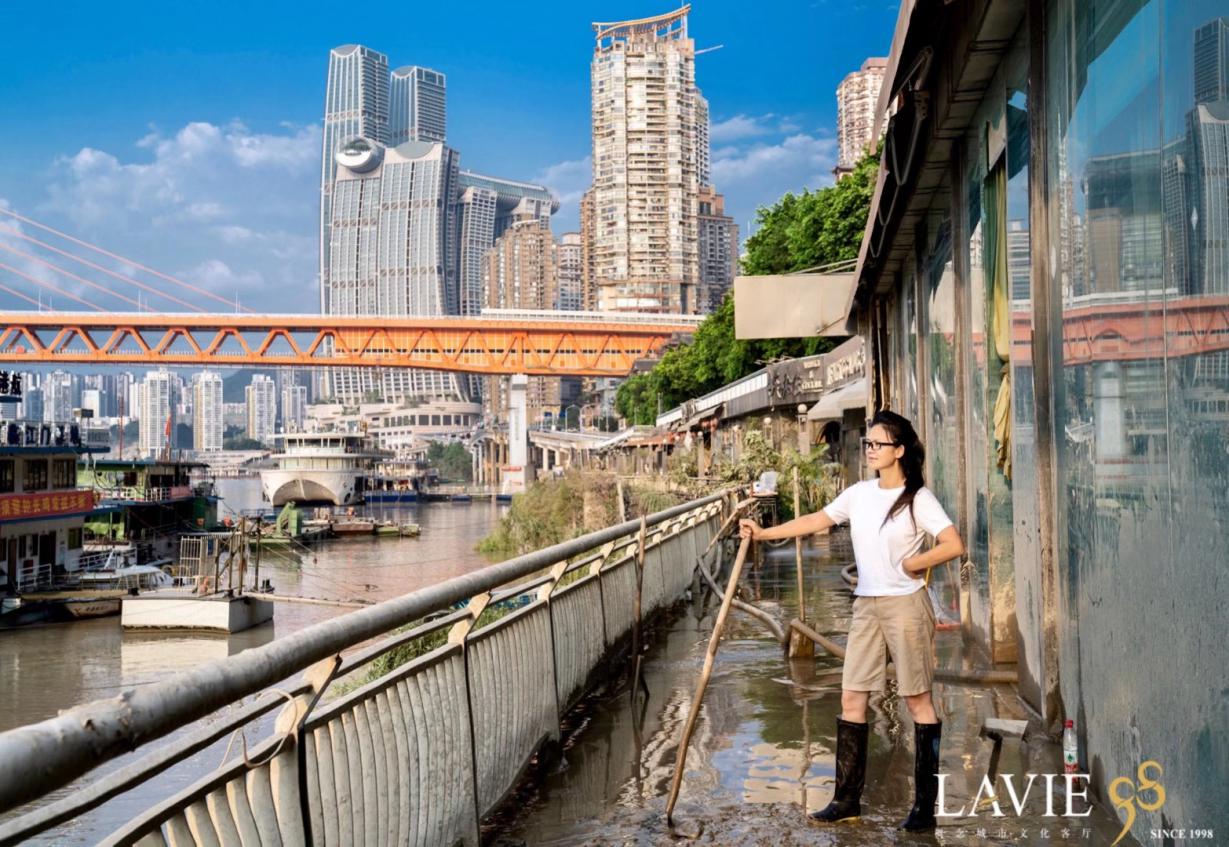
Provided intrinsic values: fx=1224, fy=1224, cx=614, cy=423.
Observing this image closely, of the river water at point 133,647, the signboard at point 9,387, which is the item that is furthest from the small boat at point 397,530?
the signboard at point 9,387

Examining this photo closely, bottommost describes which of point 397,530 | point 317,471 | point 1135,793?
point 397,530

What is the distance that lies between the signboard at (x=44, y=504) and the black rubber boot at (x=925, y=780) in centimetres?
3726

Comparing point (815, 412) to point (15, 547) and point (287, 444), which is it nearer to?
point (15, 547)

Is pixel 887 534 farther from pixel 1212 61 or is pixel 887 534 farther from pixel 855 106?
pixel 855 106

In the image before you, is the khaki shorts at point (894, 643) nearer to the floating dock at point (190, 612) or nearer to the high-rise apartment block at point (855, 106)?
the floating dock at point (190, 612)

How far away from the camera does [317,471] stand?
104 meters

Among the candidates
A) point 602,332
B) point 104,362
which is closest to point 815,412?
point 602,332

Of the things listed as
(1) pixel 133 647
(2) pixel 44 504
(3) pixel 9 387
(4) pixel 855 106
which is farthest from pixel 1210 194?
(4) pixel 855 106

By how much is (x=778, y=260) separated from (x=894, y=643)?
55472 millimetres

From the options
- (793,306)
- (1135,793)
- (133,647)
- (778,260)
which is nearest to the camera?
(1135,793)

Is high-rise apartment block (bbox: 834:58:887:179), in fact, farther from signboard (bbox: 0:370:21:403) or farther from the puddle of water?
the puddle of water

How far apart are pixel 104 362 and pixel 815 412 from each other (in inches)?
2895

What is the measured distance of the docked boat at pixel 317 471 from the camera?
338 ft

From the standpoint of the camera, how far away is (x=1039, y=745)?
19.5 ft
